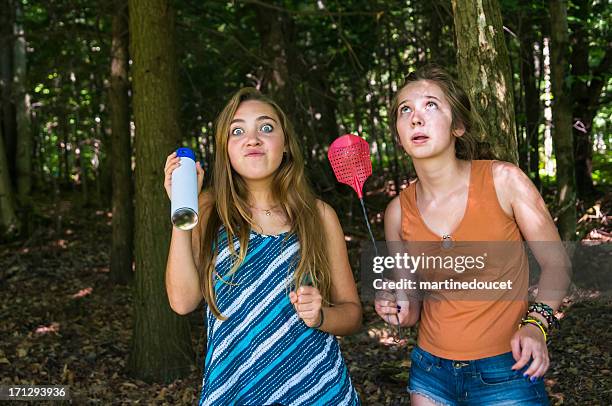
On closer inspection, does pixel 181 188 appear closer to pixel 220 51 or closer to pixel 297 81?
pixel 297 81

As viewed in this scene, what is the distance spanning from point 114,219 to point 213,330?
5397 mm

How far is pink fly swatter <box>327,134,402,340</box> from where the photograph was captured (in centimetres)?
231

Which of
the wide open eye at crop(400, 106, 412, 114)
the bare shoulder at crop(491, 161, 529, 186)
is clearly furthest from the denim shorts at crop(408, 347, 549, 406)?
the wide open eye at crop(400, 106, 412, 114)

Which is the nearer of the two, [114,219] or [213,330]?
[213,330]

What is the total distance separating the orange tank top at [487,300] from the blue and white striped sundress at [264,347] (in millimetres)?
369

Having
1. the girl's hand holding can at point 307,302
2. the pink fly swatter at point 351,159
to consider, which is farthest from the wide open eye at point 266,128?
the girl's hand holding can at point 307,302

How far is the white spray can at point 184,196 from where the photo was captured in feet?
5.70

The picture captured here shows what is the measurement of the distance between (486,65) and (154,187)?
249 cm

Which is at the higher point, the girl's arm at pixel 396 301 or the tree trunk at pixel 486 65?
the tree trunk at pixel 486 65

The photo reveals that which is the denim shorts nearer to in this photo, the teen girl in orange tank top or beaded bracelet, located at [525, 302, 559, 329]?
the teen girl in orange tank top

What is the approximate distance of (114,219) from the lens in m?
7.21

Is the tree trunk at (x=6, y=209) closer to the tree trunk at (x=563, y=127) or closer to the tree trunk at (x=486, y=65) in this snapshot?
the tree trunk at (x=563, y=127)

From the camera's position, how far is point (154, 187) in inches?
181

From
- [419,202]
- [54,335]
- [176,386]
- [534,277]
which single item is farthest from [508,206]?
[54,335]
